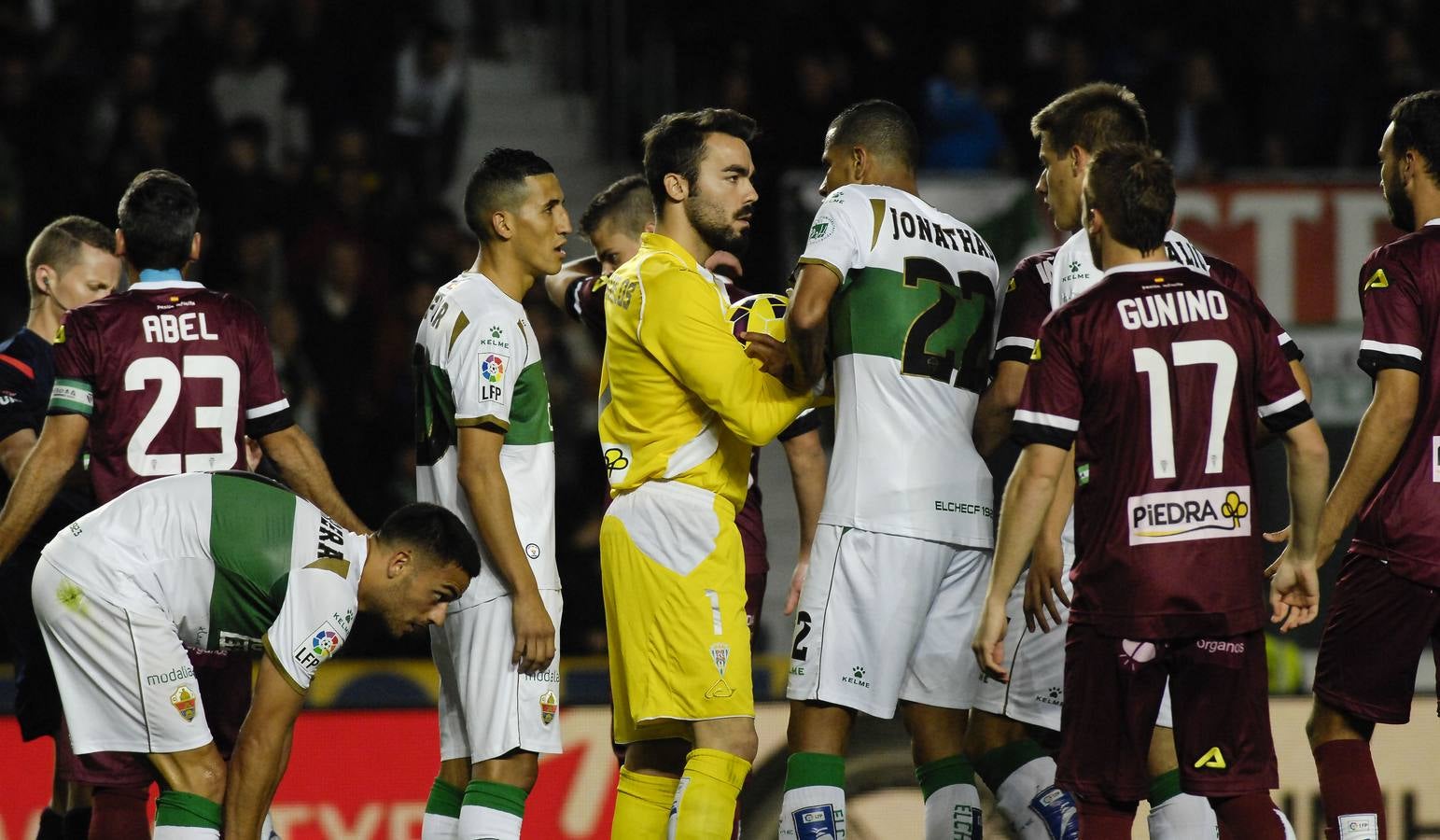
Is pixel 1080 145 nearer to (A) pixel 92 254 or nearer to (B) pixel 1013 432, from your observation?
(B) pixel 1013 432

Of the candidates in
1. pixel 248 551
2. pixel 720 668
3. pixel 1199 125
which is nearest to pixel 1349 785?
pixel 720 668

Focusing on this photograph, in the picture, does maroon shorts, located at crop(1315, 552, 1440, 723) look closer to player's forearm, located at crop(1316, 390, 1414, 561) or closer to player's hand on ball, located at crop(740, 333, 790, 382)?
player's forearm, located at crop(1316, 390, 1414, 561)

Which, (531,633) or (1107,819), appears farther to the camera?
(531,633)

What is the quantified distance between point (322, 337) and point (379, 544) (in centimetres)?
543

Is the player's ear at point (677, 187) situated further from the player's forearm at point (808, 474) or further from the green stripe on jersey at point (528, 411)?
the player's forearm at point (808, 474)

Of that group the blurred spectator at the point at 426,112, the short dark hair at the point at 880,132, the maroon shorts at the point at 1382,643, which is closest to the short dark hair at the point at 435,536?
the short dark hair at the point at 880,132

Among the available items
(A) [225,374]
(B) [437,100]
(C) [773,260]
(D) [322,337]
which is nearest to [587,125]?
(B) [437,100]

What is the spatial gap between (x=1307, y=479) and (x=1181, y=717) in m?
0.72

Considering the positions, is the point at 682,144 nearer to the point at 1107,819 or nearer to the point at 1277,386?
the point at 1277,386

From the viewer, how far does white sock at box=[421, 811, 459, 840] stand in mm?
5297

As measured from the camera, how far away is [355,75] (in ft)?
38.9

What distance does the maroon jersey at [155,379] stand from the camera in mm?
5363

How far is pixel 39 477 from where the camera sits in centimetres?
530

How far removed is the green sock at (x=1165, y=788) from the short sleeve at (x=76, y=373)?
11.3 feet
